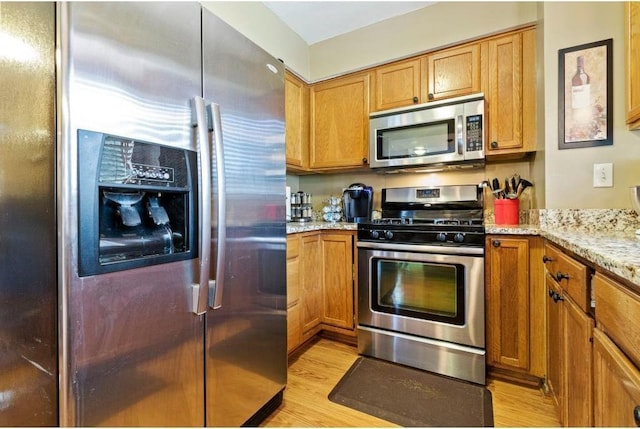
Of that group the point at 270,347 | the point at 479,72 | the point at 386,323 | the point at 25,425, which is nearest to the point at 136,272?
the point at 25,425

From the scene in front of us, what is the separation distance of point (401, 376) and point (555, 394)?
2.49 ft

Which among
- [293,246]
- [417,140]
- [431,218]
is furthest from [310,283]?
[417,140]

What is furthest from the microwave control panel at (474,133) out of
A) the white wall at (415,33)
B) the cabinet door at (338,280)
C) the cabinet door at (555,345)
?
the cabinet door at (338,280)

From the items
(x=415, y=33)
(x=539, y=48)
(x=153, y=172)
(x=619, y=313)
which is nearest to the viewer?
(x=619, y=313)

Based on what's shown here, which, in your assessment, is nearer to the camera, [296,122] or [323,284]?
[323,284]

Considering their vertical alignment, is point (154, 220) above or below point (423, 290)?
above

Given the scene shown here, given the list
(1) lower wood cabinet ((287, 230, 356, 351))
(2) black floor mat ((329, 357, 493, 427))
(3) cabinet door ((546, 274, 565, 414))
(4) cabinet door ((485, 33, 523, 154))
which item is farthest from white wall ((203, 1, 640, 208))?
(2) black floor mat ((329, 357, 493, 427))

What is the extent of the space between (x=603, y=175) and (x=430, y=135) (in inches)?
38.8

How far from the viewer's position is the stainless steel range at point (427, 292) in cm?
172

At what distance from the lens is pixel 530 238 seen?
5.28 feet

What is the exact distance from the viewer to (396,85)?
7.55 ft

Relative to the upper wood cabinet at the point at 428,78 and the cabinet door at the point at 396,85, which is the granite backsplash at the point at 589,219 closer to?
the upper wood cabinet at the point at 428,78

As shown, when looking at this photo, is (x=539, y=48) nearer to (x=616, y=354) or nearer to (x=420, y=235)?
(x=420, y=235)

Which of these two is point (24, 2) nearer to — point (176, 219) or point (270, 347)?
point (176, 219)
